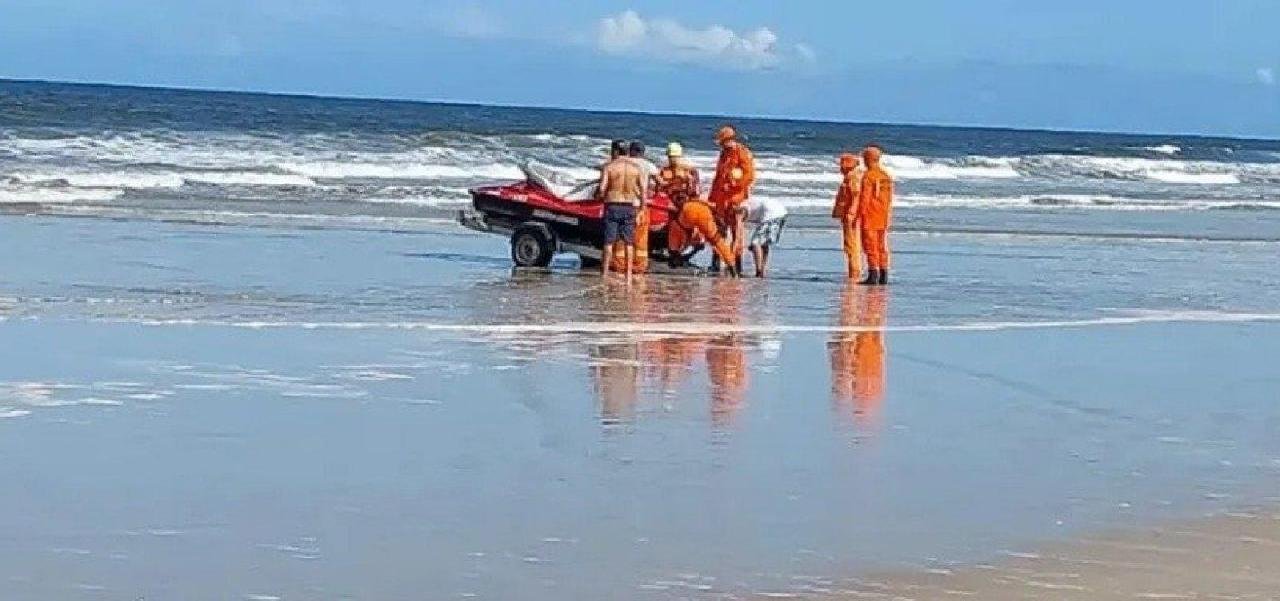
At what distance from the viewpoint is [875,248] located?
19453 millimetres

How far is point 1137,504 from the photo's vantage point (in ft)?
27.7

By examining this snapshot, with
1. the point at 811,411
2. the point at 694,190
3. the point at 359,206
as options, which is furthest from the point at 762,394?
the point at 359,206

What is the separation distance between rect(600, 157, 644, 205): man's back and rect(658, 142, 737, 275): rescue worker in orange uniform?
0.82 meters

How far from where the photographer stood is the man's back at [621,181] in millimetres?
19125

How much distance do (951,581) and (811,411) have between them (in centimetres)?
369

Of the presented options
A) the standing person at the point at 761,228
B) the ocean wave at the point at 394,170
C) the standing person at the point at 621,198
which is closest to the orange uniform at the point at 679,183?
the standing person at the point at 761,228

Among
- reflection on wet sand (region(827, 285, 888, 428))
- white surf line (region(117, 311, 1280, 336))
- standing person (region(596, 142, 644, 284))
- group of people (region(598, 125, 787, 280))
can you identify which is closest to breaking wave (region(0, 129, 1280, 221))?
group of people (region(598, 125, 787, 280))

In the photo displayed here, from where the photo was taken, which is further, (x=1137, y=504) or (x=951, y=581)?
(x=1137, y=504)

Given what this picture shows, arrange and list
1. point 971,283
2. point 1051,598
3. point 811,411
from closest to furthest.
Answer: point 1051,598 < point 811,411 < point 971,283

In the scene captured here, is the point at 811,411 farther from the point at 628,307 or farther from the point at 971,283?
the point at 971,283

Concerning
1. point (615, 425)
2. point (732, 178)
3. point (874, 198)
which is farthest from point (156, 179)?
point (615, 425)

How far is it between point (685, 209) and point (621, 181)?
1038 millimetres

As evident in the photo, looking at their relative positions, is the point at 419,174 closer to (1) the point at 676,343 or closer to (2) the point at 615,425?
(1) the point at 676,343

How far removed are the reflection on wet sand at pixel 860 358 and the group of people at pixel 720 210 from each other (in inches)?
56.4
